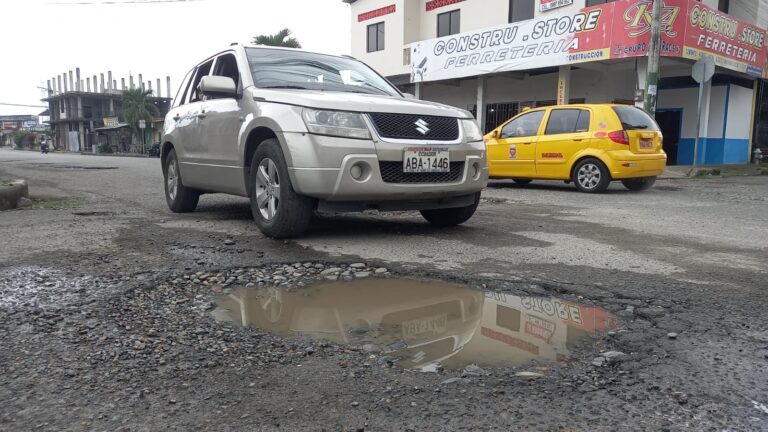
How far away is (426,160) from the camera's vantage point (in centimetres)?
434

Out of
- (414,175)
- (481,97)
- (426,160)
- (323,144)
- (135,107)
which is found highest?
(135,107)

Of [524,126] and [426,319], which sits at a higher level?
[524,126]

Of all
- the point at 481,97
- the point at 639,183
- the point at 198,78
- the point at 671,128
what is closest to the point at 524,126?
the point at 639,183

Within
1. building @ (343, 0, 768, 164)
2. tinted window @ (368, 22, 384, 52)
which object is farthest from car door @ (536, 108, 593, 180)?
tinted window @ (368, 22, 384, 52)

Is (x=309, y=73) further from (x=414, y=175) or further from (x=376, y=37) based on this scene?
(x=376, y=37)

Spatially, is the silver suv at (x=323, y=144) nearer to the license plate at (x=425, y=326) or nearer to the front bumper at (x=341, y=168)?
the front bumper at (x=341, y=168)

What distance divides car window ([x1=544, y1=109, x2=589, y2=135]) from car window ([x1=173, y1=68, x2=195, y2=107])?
5895 millimetres

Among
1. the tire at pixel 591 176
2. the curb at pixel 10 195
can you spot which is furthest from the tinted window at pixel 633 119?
the curb at pixel 10 195

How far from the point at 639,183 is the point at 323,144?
7.23 m

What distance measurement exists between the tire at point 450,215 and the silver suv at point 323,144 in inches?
0.4

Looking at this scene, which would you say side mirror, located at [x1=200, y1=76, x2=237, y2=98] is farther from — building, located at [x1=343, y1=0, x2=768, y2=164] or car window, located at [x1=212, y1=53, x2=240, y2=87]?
building, located at [x1=343, y1=0, x2=768, y2=164]

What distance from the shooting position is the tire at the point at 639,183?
9.41 metres

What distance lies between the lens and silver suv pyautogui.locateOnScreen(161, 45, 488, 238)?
411 centimetres

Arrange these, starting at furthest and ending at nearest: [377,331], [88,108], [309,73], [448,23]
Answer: [88,108] → [448,23] → [309,73] → [377,331]
